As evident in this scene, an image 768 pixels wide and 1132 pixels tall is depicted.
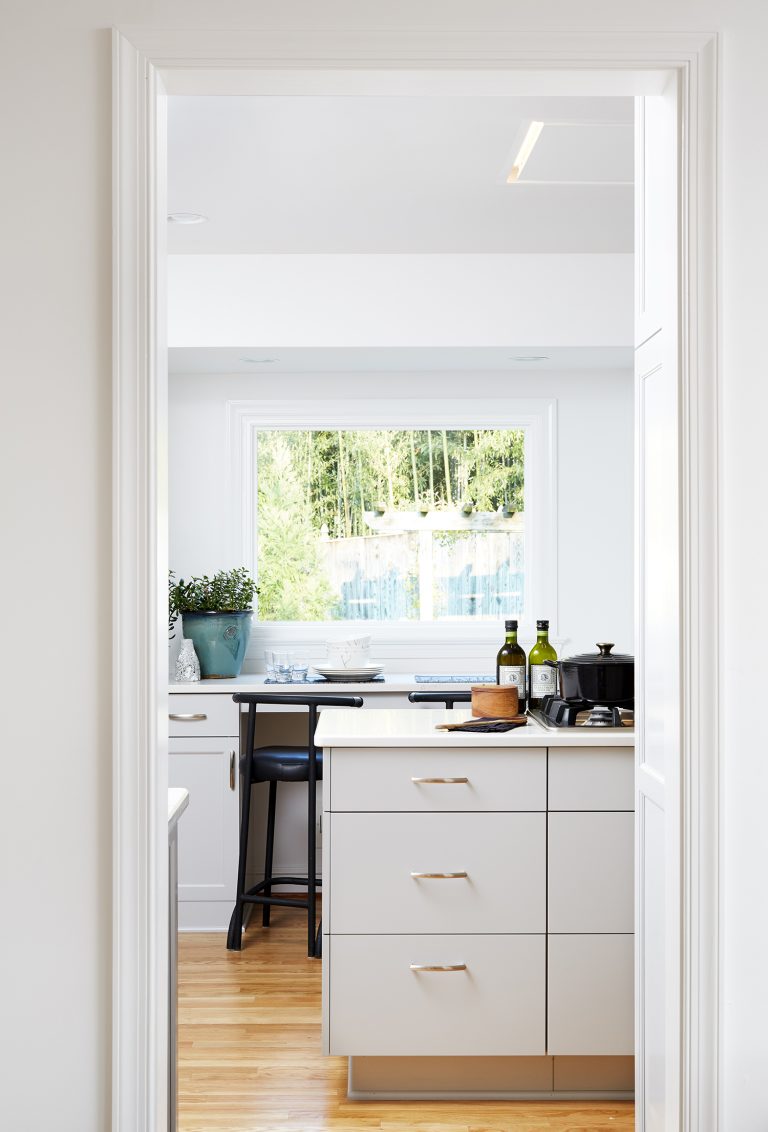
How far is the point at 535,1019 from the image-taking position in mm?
2541

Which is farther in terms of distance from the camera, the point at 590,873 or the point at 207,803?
the point at 207,803

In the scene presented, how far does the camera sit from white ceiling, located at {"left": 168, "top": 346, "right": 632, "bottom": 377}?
411 centimetres

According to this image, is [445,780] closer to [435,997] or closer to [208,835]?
[435,997]

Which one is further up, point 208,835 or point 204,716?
point 204,716

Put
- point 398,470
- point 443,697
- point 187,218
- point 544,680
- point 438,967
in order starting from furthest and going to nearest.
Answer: point 398,470 < point 187,218 < point 443,697 < point 544,680 < point 438,967

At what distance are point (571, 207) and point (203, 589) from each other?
2.11 metres

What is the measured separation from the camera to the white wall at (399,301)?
402cm

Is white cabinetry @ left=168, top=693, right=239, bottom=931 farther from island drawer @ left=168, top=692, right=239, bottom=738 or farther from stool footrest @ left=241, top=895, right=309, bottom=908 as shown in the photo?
stool footrest @ left=241, top=895, right=309, bottom=908

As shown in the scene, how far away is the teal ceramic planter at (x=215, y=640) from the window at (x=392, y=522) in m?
0.44

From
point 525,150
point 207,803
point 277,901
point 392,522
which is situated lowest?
point 277,901

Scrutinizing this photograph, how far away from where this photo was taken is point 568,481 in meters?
4.53
